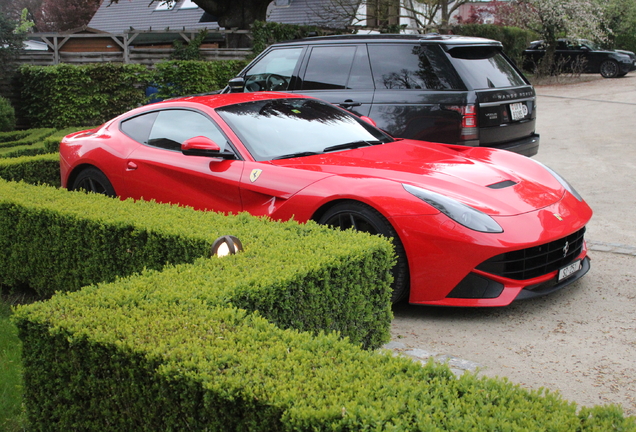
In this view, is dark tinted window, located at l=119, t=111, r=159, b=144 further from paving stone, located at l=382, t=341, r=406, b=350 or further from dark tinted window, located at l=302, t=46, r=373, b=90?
paving stone, located at l=382, t=341, r=406, b=350

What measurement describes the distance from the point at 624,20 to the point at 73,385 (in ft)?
115

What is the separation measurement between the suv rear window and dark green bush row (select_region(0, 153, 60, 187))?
4.86 metres

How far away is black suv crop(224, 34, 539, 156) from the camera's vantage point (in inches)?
280

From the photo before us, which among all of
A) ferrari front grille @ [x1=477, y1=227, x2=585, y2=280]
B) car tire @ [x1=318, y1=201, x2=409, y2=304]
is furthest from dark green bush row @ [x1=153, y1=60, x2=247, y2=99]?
ferrari front grille @ [x1=477, y1=227, x2=585, y2=280]

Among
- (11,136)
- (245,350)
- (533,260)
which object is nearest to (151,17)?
(11,136)

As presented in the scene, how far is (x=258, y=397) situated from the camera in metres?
2.07

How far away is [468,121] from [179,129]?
3.07 metres

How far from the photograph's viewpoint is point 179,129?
585cm

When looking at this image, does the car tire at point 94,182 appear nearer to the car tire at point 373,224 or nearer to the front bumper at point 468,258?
the car tire at point 373,224

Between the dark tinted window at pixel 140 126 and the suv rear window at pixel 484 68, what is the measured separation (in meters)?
3.39

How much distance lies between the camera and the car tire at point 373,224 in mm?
4434

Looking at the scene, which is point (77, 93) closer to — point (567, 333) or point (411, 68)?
point (411, 68)

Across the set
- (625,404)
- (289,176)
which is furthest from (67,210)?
(625,404)

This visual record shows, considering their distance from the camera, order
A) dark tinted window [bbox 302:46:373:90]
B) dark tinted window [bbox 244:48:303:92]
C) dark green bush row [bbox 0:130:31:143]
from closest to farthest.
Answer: dark tinted window [bbox 302:46:373:90] → dark tinted window [bbox 244:48:303:92] → dark green bush row [bbox 0:130:31:143]
